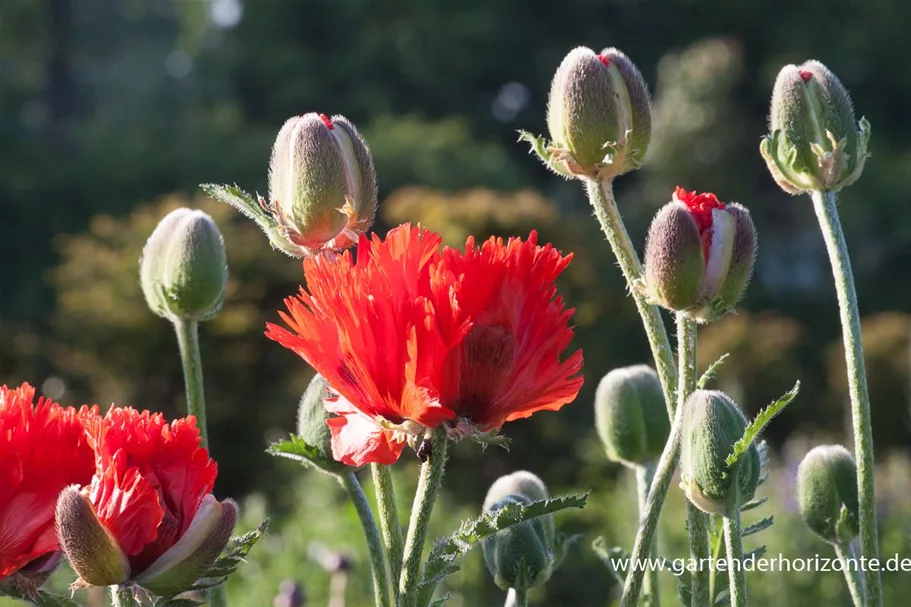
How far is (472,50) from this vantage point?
15883 mm

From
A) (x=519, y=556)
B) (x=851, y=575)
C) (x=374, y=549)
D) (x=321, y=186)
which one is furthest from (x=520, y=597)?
(x=321, y=186)

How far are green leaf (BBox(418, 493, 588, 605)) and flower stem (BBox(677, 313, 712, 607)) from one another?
0.15m

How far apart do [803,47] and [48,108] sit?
341 inches

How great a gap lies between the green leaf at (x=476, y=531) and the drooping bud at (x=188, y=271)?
0.41 meters

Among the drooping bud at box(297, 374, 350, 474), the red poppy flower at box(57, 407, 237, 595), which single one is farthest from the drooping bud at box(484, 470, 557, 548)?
the red poppy flower at box(57, 407, 237, 595)

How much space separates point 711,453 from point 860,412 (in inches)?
4.9

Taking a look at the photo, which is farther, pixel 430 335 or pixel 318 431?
pixel 318 431

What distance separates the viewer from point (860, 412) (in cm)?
90

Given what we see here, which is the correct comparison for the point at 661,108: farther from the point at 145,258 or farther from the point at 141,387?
the point at 145,258

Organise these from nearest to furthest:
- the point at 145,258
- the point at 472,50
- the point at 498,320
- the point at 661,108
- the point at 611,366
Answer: the point at 498,320, the point at 145,258, the point at 611,366, the point at 661,108, the point at 472,50

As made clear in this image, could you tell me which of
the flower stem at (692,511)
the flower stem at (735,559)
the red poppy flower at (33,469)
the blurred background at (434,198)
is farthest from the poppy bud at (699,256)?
the blurred background at (434,198)

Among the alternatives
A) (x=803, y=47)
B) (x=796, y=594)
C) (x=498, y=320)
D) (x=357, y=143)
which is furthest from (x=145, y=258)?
(x=803, y=47)

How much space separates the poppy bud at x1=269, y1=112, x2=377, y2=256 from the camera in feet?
3.00

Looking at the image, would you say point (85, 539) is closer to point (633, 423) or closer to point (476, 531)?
point (476, 531)
